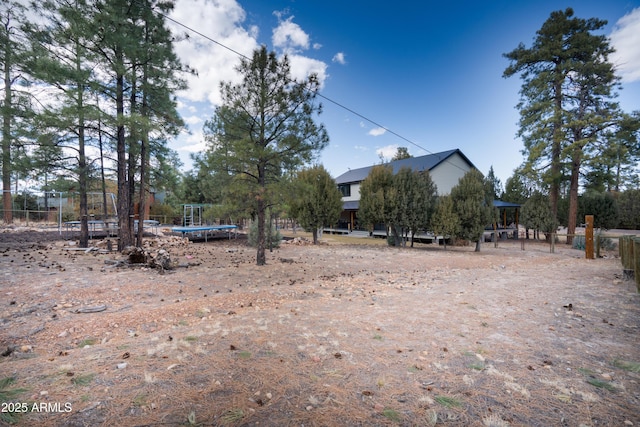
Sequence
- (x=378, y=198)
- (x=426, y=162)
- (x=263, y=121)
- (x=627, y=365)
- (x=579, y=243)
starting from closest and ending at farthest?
Result: (x=627, y=365), (x=263, y=121), (x=378, y=198), (x=579, y=243), (x=426, y=162)

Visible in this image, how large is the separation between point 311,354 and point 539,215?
24090 mm

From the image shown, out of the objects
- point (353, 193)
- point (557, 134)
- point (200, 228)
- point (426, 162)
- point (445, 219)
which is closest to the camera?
point (445, 219)

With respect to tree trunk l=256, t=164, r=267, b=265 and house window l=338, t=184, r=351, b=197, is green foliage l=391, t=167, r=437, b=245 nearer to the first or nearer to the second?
tree trunk l=256, t=164, r=267, b=265

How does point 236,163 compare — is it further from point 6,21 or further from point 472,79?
point 472,79

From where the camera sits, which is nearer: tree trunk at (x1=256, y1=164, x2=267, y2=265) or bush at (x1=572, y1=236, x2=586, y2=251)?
tree trunk at (x1=256, y1=164, x2=267, y2=265)

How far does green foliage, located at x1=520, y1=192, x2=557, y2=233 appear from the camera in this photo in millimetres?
20078

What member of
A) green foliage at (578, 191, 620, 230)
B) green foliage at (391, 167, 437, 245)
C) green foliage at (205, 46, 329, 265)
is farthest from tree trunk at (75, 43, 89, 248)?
green foliage at (578, 191, 620, 230)

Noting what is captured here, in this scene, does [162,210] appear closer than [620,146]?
No

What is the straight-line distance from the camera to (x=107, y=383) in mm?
2332

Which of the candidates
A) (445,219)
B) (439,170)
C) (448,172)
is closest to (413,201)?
(445,219)

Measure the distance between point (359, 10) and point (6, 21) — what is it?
47.4ft

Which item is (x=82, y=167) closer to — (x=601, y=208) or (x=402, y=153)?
(x=601, y=208)

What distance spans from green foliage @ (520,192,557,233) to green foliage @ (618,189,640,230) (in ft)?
66.1

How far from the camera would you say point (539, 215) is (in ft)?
67.1
